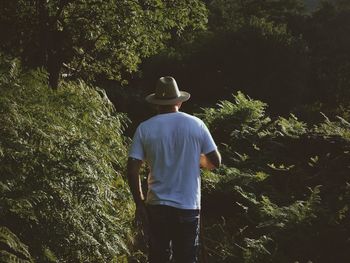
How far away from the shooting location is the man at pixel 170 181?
4.78m

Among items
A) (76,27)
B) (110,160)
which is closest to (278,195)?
(110,160)

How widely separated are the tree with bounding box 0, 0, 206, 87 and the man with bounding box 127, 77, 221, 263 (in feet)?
21.9

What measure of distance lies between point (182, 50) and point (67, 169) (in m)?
21.9

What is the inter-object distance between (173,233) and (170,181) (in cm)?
45

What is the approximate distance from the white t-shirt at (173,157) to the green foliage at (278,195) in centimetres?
212

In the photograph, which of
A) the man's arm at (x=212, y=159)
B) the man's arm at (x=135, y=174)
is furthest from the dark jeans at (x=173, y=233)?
the man's arm at (x=212, y=159)

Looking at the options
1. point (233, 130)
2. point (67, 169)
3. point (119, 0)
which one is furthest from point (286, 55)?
point (67, 169)

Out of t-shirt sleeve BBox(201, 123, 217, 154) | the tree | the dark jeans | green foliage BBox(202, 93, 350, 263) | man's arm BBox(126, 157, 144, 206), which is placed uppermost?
the tree

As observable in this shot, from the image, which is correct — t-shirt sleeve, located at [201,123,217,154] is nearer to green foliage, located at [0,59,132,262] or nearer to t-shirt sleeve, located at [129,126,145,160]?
t-shirt sleeve, located at [129,126,145,160]

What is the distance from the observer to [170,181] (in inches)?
189

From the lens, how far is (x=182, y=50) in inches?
1077

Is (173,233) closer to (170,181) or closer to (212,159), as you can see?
(170,181)

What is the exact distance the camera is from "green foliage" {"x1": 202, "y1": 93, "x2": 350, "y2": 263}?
6.76m

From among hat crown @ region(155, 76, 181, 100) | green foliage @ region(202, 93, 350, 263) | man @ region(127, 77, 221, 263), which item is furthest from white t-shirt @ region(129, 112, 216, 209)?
green foliage @ region(202, 93, 350, 263)
